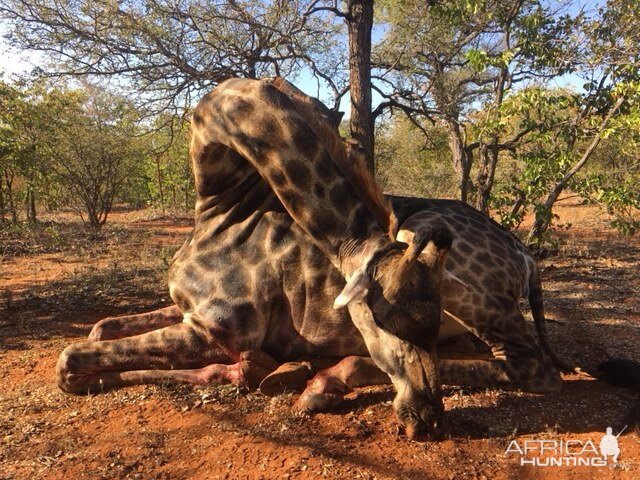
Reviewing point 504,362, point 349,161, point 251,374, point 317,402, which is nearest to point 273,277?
point 251,374

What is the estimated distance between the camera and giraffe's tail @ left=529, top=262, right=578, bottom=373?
11.5 ft

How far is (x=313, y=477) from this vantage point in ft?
7.49

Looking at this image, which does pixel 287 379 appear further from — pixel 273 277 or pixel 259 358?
pixel 273 277

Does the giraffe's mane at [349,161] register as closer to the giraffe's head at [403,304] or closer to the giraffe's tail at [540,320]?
the giraffe's head at [403,304]

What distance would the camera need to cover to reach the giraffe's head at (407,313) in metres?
2.11

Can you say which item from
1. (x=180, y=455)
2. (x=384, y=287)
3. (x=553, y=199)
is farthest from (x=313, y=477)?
(x=553, y=199)

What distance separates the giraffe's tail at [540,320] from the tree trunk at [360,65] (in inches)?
144

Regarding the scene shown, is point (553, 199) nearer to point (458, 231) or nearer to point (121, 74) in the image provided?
point (458, 231)

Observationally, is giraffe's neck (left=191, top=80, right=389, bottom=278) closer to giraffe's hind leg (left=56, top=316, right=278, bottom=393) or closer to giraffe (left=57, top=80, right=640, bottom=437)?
giraffe (left=57, top=80, right=640, bottom=437)

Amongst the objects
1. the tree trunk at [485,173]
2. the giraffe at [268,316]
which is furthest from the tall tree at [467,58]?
the giraffe at [268,316]

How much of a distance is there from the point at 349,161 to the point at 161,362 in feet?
6.29

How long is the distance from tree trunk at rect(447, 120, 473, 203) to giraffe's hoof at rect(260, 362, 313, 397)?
630 cm

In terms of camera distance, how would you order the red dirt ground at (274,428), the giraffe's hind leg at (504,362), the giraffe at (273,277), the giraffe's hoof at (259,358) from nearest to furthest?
the giraffe at (273,277) → the red dirt ground at (274,428) → the giraffe's hind leg at (504,362) → the giraffe's hoof at (259,358)

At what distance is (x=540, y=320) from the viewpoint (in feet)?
11.9
